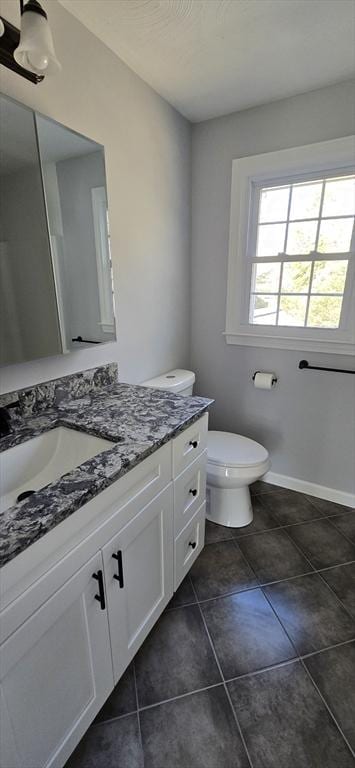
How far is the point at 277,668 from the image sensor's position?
3.86ft

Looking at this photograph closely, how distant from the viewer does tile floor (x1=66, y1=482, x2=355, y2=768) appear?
3.17 ft

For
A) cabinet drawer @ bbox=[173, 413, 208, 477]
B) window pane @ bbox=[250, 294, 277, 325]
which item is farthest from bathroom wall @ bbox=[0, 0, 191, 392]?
cabinet drawer @ bbox=[173, 413, 208, 477]

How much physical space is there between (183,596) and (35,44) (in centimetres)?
194

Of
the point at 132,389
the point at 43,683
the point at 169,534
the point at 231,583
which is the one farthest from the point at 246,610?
the point at 132,389

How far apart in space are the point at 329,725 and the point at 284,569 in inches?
23.5

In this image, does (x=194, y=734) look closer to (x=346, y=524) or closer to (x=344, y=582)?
(x=344, y=582)

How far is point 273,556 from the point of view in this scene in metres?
1.67

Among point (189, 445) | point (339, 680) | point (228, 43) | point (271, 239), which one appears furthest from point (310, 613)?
point (228, 43)

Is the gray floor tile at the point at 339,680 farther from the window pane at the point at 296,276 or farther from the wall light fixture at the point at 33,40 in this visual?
the wall light fixture at the point at 33,40

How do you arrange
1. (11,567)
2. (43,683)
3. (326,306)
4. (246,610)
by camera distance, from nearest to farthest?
(11,567), (43,683), (246,610), (326,306)

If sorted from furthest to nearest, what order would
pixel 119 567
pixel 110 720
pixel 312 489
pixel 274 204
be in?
1. pixel 312 489
2. pixel 274 204
3. pixel 110 720
4. pixel 119 567

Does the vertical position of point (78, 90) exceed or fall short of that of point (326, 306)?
it exceeds it

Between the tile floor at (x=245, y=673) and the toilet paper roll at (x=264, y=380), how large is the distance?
0.92 m

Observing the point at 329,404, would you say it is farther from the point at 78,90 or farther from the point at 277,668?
the point at 78,90
